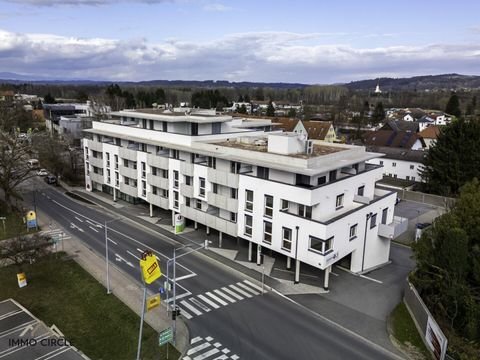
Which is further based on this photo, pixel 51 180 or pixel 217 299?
pixel 51 180

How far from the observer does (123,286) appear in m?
32.8

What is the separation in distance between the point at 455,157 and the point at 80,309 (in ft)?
179

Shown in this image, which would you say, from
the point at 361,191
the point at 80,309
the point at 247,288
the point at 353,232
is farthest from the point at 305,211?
the point at 80,309

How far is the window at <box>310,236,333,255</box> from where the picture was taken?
31.2 m

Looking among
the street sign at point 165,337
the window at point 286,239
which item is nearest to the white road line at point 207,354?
the street sign at point 165,337

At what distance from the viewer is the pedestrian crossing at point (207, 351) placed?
24266 millimetres

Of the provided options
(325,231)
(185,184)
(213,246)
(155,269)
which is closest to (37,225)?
(185,184)

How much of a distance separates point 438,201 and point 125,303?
1955 inches

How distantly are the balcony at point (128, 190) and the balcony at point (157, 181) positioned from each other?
13.8ft

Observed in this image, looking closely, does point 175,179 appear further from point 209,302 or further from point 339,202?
point 339,202

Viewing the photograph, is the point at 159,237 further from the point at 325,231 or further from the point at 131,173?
the point at 325,231

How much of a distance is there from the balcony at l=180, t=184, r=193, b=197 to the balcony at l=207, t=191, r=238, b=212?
3262 mm

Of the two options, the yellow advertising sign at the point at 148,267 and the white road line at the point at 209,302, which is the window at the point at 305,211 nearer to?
the white road line at the point at 209,302

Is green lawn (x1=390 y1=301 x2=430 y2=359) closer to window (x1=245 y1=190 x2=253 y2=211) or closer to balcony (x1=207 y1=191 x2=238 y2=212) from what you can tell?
window (x1=245 y1=190 x2=253 y2=211)
